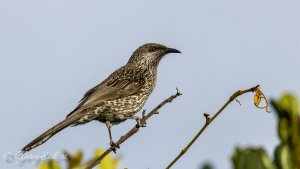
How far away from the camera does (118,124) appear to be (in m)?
9.01

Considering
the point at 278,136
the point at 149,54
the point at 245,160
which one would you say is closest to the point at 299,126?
the point at 278,136

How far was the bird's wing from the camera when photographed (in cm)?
894

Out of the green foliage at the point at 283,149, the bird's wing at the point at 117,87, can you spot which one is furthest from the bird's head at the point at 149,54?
the green foliage at the point at 283,149

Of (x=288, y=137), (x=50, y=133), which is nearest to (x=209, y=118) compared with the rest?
(x=288, y=137)

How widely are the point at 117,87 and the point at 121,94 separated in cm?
28

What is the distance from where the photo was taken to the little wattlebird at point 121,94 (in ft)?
27.6

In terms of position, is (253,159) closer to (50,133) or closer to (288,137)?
(288,137)

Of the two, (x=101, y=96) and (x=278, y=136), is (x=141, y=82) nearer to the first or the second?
(x=101, y=96)

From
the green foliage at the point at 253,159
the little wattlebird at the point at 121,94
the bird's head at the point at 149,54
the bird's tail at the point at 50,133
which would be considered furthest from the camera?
the bird's head at the point at 149,54

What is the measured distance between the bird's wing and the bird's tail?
0.59m

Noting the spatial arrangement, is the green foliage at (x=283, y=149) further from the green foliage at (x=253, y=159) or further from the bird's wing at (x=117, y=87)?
the bird's wing at (x=117, y=87)

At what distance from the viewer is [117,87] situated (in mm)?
9461

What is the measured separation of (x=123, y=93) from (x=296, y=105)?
7.78 metres

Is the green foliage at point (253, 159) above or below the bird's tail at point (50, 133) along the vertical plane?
above
